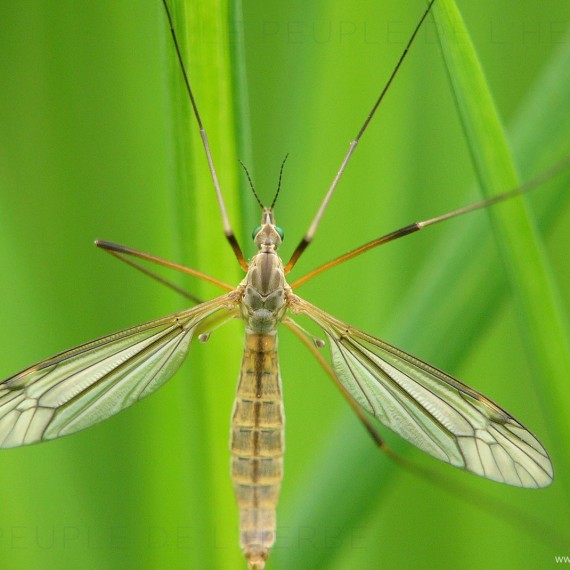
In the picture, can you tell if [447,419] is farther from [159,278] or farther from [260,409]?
[159,278]

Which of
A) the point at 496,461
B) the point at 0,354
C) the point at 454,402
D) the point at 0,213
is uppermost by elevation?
the point at 0,213

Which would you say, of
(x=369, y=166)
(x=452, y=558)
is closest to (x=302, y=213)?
(x=369, y=166)

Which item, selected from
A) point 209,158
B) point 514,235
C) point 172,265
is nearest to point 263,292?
point 172,265

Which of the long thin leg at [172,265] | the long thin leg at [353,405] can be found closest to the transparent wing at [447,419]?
the long thin leg at [353,405]

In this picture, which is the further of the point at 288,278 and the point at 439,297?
A: the point at 288,278

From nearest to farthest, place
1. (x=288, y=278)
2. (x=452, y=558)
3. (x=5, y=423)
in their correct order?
(x=5, y=423)
(x=452, y=558)
(x=288, y=278)

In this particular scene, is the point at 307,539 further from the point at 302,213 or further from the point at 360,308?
the point at 302,213

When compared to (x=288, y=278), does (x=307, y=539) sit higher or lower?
lower

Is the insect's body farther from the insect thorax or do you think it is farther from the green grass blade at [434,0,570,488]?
the green grass blade at [434,0,570,488]
